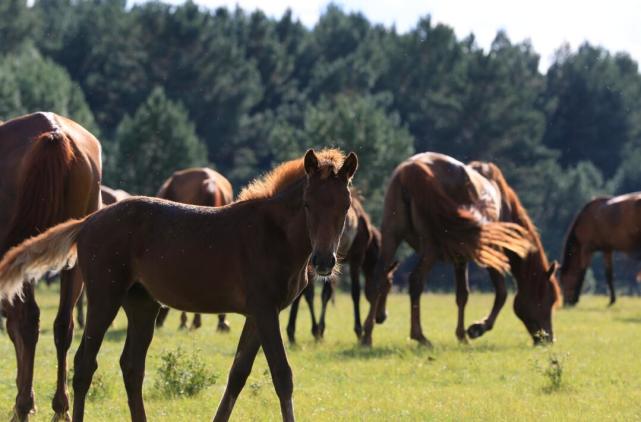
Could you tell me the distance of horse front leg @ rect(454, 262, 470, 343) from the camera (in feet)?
47.2

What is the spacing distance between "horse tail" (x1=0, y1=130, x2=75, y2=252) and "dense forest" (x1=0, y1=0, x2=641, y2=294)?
36394mm

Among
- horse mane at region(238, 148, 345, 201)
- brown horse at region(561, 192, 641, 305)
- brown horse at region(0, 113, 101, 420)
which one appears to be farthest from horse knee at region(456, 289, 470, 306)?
brown horse at region(561, 192, 641, 305)

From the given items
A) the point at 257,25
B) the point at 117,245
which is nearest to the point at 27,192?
the point at 117,245

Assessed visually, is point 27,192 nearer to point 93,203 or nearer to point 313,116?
point 93,203

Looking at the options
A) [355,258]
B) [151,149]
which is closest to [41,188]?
[355,258]

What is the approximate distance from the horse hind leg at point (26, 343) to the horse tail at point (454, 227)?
6.16m

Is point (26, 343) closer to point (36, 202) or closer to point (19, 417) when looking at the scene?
point (19, 417)

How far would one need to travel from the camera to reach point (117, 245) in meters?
7.15

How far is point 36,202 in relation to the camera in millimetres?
8250

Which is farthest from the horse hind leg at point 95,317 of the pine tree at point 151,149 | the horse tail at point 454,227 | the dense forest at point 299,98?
the dense forest at point 299,98

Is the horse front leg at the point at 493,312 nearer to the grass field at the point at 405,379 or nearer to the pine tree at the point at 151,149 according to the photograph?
the grass field at the point at 405,379

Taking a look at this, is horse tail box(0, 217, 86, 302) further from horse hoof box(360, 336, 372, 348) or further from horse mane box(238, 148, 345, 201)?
horse hoof box(360, 336, 372, 348)

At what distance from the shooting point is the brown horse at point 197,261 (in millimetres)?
6828

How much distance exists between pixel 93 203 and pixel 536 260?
720 centimetres
